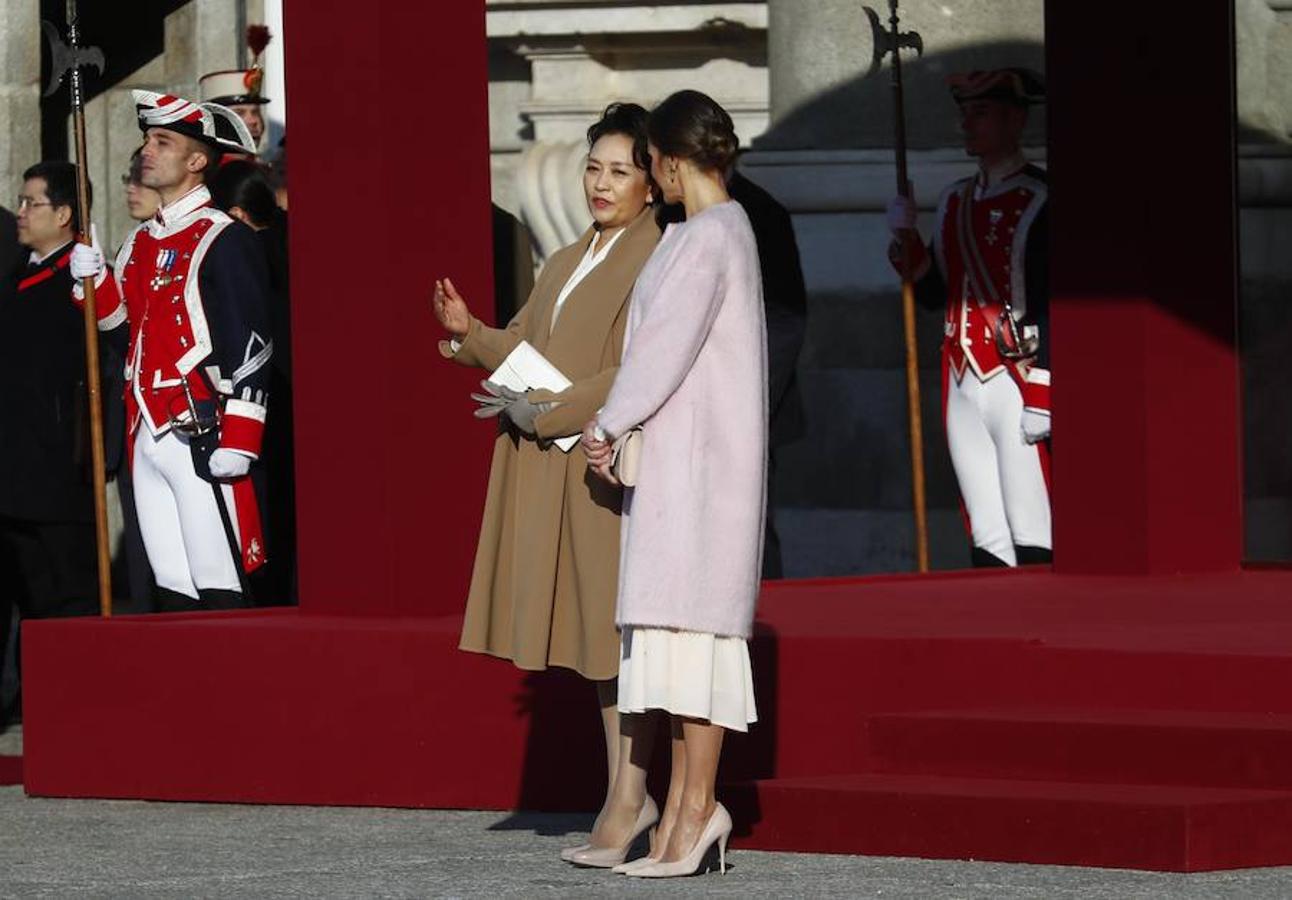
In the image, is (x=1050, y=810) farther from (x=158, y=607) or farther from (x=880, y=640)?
(x=158, y=607)

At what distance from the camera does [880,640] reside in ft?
31.9

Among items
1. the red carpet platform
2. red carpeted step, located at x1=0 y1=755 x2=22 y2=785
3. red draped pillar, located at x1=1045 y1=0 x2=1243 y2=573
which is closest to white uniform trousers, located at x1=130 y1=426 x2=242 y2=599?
red carpeted step, located at x1=0 y1=755 x2=22 y2=785

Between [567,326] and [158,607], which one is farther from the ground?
[567,326]

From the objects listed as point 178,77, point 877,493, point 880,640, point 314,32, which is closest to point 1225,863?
point 880,640

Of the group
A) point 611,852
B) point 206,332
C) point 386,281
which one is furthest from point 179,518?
point 611,852

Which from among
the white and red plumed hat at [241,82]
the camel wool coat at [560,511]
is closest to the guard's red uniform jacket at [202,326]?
the white and red plumed hat at [241,82]

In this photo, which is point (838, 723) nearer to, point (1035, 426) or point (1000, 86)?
point (1035, 426)

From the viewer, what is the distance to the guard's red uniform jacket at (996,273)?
12.7 meters

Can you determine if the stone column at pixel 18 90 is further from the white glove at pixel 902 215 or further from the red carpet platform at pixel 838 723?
the red carpet platform at pixel 838 723

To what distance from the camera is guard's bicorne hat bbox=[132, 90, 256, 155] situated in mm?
11594

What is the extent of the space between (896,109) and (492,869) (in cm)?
473

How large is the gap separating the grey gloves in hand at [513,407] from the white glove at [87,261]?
9.68 ft

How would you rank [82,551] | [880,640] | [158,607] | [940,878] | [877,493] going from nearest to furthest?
1. [940,878]
2. [880,640]
3. [158,607]
4. [82,551]
5. [877,493]

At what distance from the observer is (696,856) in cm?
863
